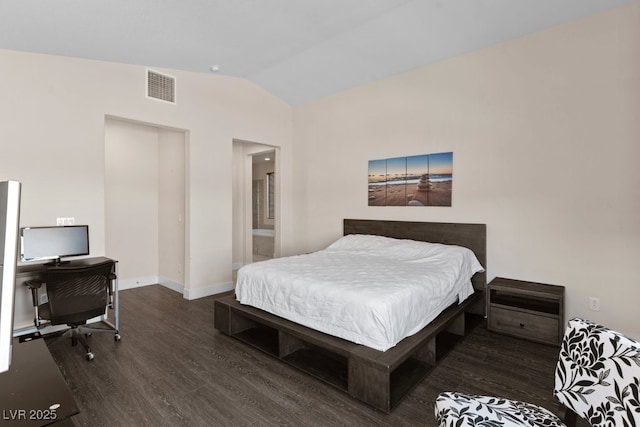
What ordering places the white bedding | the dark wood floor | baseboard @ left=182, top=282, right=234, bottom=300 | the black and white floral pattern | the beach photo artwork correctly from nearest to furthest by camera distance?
1. the black and white floral pattern
2. the dark wood floor
3. the white bedding
4. the beach photo artwork
5. baseboard @ left=182, top=282, right=234, bottom=300

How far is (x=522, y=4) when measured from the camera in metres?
3.01

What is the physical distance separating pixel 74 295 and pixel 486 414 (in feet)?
10.5

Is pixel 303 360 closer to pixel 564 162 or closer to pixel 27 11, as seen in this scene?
pixel 564 162

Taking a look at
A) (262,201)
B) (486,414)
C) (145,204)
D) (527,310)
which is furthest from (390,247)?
(262,201)

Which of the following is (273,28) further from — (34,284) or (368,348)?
(34,284)

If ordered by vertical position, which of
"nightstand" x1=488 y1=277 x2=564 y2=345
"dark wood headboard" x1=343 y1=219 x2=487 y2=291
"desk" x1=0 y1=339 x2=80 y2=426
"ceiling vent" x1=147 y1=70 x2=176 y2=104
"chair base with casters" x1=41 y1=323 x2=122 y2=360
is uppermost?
"ceiling vent" x1=147 y1=70 x2=176 y2=104

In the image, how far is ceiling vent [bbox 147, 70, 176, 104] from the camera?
405 centimetres

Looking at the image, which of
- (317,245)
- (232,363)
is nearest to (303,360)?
(232,363)

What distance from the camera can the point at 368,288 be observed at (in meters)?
2.48

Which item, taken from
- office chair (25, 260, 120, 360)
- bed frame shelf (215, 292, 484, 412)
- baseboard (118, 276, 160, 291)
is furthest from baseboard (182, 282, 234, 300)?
office chair (25, 260, 120, 360)

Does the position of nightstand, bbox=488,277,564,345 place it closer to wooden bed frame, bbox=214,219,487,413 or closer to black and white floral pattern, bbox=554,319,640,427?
wooden bed frame, bbox=214,219,487,413

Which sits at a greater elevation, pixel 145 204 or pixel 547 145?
pixel 547 145

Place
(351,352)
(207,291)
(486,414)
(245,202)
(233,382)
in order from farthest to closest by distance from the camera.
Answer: (245,202) → (207,291) → (233,382) → (351,352) → (486,414)

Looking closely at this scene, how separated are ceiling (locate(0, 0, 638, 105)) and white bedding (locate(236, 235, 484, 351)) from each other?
7.66ft
